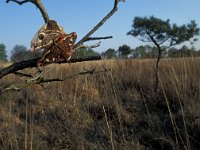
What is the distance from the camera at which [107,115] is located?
203 inches

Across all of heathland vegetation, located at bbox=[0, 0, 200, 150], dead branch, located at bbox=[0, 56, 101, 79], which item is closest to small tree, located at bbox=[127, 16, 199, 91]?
heathland vegetation, located at bbox=[0, 0, 200, 150]

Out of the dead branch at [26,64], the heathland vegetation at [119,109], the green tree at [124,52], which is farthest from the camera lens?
the green tree at [124,52]

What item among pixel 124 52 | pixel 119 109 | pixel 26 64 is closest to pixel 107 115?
pixel 119 109

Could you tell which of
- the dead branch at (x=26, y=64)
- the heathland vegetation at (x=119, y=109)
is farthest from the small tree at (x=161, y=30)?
the dead branch at (x=26, y=64)

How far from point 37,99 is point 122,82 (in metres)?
1.39

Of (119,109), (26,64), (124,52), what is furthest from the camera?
(124,52)

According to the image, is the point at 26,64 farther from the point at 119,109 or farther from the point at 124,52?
the point at 124,52

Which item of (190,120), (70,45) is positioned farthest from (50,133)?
(70,45)

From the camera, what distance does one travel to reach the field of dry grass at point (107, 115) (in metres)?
3.99

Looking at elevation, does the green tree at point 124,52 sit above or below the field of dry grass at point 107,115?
above

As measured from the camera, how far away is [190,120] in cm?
455

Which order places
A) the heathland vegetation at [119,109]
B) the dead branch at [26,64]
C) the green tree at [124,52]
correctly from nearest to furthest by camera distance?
the dead branch at [26,64] → the heathland vegetation at [119,109] → the green tree at [124,52]

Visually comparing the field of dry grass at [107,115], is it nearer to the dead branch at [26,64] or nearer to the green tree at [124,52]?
the green tree at [124,52]

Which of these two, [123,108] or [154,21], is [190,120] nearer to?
[123,108]
